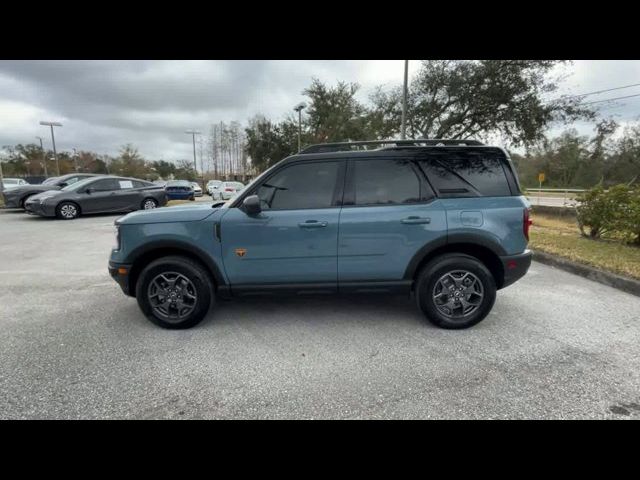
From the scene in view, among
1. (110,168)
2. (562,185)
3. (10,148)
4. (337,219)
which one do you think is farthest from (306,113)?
(10,148)

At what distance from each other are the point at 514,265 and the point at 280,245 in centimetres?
250

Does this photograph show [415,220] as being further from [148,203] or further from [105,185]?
[105,185]

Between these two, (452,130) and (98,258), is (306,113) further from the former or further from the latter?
(98,258)

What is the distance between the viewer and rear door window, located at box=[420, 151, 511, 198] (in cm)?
333

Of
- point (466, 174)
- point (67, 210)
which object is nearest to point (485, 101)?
point (466, 174)

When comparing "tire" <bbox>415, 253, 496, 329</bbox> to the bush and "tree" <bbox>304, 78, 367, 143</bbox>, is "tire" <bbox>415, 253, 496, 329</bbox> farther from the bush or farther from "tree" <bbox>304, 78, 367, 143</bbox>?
"tree" <bbox>304, 78, 367, 143</bbox>

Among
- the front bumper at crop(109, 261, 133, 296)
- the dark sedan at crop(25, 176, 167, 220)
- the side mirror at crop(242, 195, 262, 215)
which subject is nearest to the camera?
the side mirror at crop(242, 195, 262, 215)

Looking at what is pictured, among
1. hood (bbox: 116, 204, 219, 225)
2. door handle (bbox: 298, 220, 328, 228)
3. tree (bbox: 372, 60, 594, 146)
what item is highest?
tree (bbox: 372, 60, 594, 146)

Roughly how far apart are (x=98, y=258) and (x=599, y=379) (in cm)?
766

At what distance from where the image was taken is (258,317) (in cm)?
365

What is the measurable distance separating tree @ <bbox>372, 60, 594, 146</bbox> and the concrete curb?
12.4m

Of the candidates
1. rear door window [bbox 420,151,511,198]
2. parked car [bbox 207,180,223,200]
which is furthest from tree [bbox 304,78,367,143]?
rear door window [bbox 420,151,511,198]

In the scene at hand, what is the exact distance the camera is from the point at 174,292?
3.38 meters

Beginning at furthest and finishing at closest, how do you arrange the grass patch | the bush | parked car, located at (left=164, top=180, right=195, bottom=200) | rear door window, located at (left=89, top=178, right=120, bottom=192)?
parked car, located at (left=164, top=180, right=195, bottom=200) < rear door window, located at (left=89, top=178, right=120, bottom=192) < the bush < the grass patch
